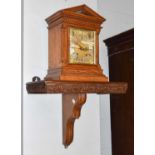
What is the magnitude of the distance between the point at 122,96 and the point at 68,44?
0.43 meters

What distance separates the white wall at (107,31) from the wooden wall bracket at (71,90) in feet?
0.93

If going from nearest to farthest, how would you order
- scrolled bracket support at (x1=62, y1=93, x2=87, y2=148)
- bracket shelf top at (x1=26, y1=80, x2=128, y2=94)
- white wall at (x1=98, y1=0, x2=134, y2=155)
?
bracket shelf top at (x1=26, y1=80, x2=128, y2=94)
scrolled bracket support at (x1=62, y1=93, x2=87, y2=148)
white wall at (x1=98, y1=0, x2=134, y2=155)

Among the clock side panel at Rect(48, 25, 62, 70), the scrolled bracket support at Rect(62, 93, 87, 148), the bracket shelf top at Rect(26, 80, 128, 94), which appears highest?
the clock side panel at Rect(48, 25, 62, 70)

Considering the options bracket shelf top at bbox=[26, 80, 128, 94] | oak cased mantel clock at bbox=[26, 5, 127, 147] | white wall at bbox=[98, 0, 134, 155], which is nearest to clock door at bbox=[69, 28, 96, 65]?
oak cased mantel clock at bbox=[26, 5, 127, 147]

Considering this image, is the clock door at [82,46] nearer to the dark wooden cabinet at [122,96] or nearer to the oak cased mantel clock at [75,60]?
the oak cased mantel clock at [75,60]

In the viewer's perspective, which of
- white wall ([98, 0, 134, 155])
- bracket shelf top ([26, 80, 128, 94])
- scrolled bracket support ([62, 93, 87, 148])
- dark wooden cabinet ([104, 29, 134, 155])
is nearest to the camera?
bracket shelf top ([26, 80, 128, 94])

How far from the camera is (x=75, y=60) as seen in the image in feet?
4.04

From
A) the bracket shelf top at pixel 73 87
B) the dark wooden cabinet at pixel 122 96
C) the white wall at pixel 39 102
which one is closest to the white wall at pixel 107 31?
the dark wooden cabinet at pixel 122 96

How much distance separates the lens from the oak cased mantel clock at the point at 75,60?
46.0 inches

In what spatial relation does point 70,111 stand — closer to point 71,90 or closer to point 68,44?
point 71,90

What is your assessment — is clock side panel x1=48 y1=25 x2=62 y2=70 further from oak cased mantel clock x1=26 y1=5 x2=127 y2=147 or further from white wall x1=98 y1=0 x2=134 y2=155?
white wall x1=98 y1=0 x2=134 y2=155

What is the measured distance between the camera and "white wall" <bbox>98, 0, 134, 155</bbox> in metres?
1.49
